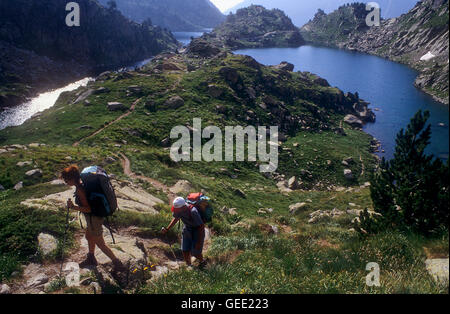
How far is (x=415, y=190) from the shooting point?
26.3 ft

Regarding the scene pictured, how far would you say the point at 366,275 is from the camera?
18.4 ft

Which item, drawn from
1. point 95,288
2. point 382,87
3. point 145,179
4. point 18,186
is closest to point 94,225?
point 95,288

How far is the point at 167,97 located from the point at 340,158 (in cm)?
3288

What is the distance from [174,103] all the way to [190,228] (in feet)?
140

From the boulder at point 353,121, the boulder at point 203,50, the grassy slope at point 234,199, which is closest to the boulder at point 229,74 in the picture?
the grassy slope at point 234,199

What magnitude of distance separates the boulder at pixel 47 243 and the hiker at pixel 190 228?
351cm

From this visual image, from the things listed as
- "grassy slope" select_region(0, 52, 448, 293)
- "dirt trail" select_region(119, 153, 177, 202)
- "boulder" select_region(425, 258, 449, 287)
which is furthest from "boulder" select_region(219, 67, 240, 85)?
"boulder" select_region(425, 258, 449, 287)

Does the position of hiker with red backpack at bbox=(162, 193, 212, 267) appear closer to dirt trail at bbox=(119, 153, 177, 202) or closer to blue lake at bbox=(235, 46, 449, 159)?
blue lake at bbox=(235, 46, 449, 159)

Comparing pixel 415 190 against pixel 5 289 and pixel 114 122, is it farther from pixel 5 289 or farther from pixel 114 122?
pixel 114 122

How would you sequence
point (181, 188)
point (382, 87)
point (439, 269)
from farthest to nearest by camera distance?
point (382, 87) < point (181, 188) < point (439, 269)
